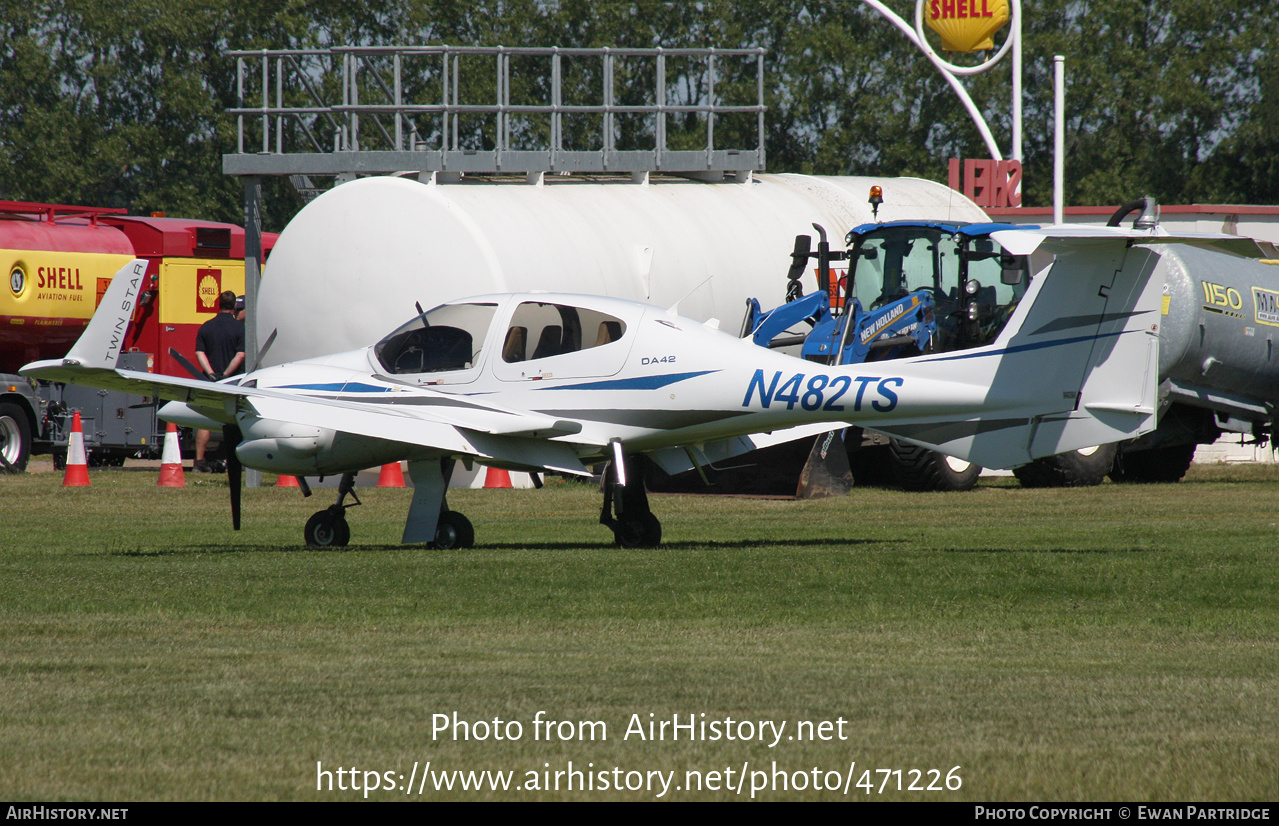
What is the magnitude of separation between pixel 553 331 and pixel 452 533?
6.59ft

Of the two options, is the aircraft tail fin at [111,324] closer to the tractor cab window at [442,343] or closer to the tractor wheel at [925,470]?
the tractor cab window at [442,343]

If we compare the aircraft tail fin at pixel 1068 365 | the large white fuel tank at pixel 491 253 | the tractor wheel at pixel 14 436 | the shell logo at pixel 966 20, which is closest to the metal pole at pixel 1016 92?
the shell logo at pixel 966 20

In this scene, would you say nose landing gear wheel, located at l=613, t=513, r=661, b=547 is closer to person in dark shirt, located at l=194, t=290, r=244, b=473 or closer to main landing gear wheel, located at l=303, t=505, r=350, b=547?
A: main landing gear wheel, located at l=303, t=505, r=350, b=547

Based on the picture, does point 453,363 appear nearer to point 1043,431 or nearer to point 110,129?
point 1043,431

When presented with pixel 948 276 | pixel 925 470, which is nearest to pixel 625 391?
pixel 948 276

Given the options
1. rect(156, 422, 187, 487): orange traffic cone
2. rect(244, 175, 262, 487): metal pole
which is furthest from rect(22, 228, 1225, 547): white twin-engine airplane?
rect(244, 175, 262, 487): metal pole

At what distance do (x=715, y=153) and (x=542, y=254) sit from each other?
6.06 m

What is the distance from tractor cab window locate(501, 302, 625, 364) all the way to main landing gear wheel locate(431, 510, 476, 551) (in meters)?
1.49

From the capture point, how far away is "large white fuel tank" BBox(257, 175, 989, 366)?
2153cm

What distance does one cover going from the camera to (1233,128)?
65188mm

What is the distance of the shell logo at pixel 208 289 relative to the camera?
29188 millimetres

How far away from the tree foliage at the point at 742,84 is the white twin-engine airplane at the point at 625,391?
49.7m

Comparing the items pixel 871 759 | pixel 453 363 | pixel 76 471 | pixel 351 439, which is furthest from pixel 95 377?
pixel 76 471

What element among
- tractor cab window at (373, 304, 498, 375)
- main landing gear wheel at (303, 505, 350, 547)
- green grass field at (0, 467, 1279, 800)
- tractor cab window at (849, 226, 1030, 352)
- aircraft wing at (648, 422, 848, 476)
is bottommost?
main landing gear wheel at (303, 505, 350, 547)
